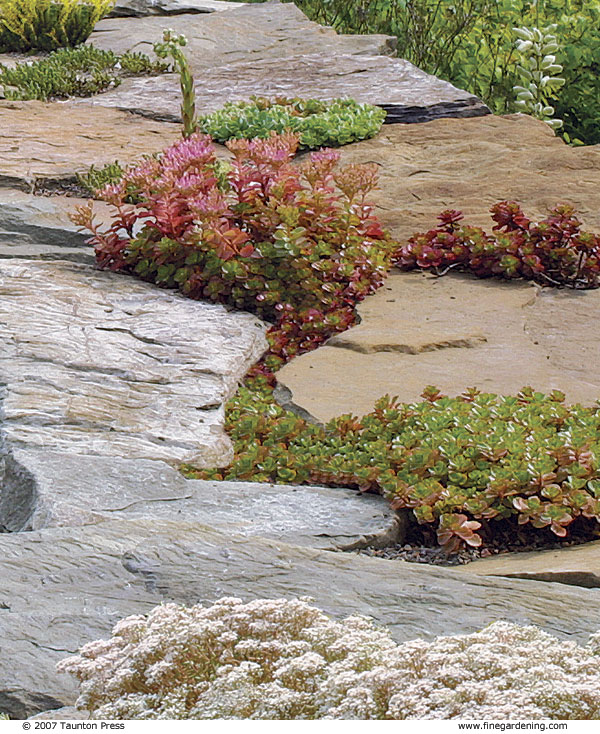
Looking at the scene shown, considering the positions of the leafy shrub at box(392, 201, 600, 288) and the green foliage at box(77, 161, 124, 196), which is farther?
the green foliage at box(77, 161, 124, 196)

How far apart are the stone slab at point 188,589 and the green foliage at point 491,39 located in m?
9.13

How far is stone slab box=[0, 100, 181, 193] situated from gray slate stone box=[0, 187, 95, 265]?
3.38ft

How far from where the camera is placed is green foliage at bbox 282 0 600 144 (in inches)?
453

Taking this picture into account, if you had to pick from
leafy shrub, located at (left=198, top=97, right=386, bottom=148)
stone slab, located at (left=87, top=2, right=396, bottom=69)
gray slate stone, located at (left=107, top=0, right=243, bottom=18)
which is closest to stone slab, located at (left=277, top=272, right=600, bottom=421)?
leafy shrub, located at (left=198, top=97, right=386, bottom=148)

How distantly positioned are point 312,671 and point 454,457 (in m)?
1.81

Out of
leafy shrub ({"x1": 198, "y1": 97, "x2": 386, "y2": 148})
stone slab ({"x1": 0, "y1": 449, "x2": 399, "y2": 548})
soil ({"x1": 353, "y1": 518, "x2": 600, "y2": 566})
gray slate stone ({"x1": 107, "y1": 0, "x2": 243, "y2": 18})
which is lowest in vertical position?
soil ({"x1": 353, "y1": 518, "x2": 600, "y2": 566})

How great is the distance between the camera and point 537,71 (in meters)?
10.7

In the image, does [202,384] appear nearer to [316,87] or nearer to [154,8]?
[316,87]

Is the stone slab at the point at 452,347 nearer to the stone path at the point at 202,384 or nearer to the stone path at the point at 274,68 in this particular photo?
the stone path at the point at 202,384

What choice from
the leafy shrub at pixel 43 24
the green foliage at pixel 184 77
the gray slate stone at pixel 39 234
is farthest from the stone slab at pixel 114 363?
the leafy shrub at pixel 43 24

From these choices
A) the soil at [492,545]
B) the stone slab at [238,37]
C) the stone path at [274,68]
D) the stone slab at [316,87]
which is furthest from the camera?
the stone slab at [238,37]

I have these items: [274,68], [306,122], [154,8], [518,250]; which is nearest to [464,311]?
[518,250]

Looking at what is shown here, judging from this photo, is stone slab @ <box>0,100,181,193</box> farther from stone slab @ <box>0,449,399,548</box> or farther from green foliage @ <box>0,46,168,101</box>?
stone slab @ <box>0,449,399,548</box>

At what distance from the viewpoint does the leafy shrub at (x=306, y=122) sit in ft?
29.5
